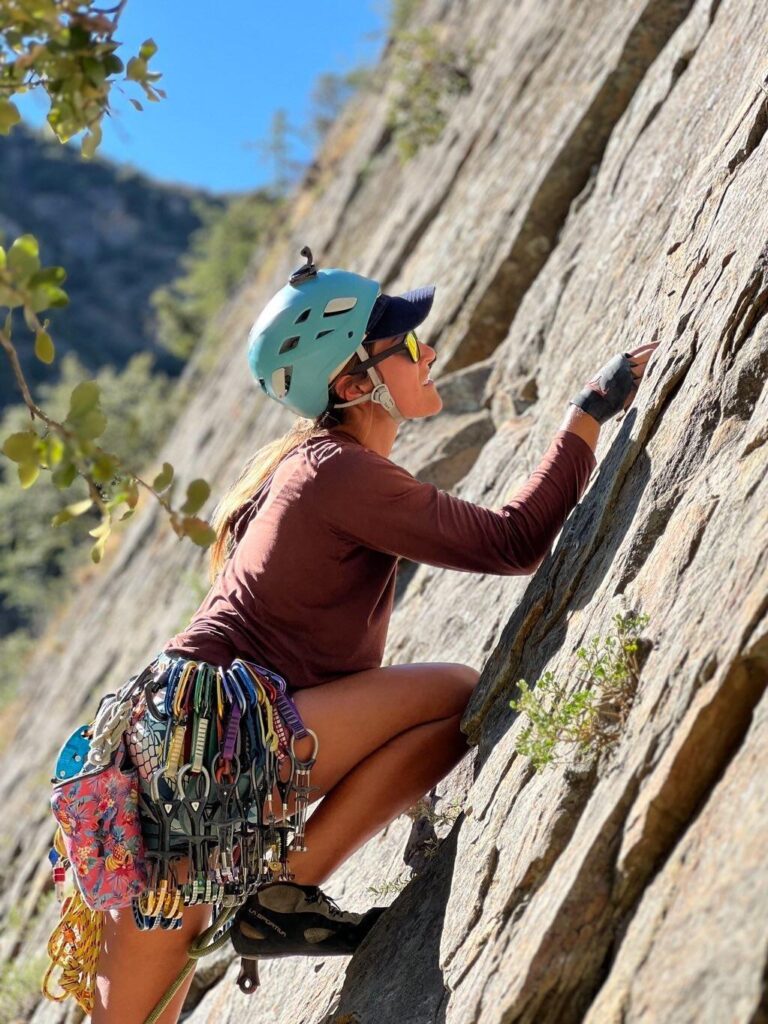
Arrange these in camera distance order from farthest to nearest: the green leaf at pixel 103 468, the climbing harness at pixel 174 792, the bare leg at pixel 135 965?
the bare leg at pixel 135 965, the climbing harness at pixel 174 792, the green leaf at pixel 103 468

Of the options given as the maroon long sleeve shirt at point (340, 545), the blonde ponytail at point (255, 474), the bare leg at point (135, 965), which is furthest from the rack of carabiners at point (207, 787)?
the blonde ponytail at point (255, 474)

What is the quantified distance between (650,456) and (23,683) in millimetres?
22027

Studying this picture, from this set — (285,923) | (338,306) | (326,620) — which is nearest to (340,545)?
(326,620)

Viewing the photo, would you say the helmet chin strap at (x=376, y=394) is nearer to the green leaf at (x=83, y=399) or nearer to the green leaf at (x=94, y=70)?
the green leaf at (x=94, y=70)

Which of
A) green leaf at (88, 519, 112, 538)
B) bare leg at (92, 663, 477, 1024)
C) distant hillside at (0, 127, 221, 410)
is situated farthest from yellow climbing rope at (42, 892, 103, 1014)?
distant hillside at (0, 127, 221, 410)

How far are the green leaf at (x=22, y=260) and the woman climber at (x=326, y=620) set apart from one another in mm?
1809

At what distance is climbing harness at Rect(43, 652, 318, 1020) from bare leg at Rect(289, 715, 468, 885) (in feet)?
0.74

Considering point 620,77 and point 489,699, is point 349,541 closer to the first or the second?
point 489,699

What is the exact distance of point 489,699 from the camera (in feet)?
15.8

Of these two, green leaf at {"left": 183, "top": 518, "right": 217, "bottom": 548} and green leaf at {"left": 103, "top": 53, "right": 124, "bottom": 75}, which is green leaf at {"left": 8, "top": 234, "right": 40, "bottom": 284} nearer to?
green leaf at {"left": 103, "top": 53, "right": 124, "bottom": 75}

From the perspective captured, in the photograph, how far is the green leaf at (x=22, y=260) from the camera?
2.99 m

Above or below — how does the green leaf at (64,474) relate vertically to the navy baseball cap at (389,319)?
below

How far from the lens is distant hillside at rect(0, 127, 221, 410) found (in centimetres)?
8550

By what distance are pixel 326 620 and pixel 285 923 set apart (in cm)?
114
